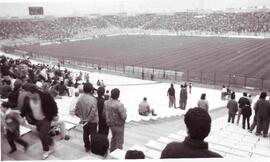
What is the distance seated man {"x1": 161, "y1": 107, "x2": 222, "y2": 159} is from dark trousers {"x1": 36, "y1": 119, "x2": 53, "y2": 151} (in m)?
2.21

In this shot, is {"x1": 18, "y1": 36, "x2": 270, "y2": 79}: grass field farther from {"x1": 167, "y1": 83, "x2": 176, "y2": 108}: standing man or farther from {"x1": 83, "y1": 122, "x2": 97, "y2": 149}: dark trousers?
{"x1": 83, "y1": 122, "x2": 97, "y2": 149}: dark trousers

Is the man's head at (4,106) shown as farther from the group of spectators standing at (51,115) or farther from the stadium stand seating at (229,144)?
the stadium stand seating at (229,144)

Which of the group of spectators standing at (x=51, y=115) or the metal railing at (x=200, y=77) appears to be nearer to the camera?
the group of spectators standing at (x=51, y=115)

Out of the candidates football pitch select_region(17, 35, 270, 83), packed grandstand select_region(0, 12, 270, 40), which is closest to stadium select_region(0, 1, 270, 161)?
football pitch select_region(17, 35, 270, 83)

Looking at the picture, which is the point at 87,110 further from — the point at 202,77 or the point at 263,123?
the point at 202,77

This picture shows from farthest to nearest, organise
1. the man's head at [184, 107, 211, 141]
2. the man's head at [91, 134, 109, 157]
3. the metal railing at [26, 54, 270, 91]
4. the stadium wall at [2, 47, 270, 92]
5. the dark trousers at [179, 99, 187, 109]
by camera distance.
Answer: the metal railing at [26, 54, 270, 91] < the stadium wall at [2, 47, 270, 92] < the dark trousers at [179, 99, 187, 109] < the man's head at [91, 134, 109, 157] < the man's head at [184, 107, 211, 141]

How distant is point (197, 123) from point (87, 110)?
7.28 feet

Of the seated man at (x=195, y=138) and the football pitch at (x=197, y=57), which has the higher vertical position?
the seated man at (x=195, y=138)

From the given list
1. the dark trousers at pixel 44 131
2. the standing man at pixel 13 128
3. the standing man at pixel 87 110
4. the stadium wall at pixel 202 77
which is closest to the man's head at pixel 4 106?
the standing man at pixel 13 128

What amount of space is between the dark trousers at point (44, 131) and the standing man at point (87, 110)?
481mm

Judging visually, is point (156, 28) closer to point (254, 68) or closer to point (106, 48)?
point (106, 48)

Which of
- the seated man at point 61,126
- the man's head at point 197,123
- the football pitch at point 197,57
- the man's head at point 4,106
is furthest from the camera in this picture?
the football pitch at point 197,57

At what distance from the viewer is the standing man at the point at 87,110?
4355 millimetres

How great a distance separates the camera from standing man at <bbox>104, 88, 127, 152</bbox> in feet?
14.4
